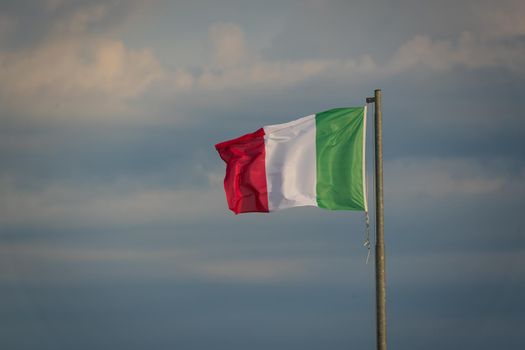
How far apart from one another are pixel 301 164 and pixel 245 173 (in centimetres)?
224

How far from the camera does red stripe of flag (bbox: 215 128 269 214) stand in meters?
27.5

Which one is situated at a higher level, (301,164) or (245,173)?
(301,164)

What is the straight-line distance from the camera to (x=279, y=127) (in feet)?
90.4

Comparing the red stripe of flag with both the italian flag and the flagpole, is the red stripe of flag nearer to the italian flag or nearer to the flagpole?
the italian flag

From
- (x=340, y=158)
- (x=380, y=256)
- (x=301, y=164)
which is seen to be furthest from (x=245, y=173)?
(x=380, y=256)

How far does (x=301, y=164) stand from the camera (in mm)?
26922

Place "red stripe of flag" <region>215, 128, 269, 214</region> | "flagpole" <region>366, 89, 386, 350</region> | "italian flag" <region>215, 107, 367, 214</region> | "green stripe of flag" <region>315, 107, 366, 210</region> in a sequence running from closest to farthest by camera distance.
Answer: "flagpole" <region>366, 89, 386, 350</region> < "green stripe of flag" <region>315, 107, 366, 210</region> < "italian flag" <region>215, 107, 367, 214</region> < "red stripe of flag" <region>215, 128, 269, 214</region>

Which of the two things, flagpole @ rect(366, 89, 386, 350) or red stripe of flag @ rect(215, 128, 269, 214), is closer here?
flagpole @ rect(366, 89, 386, 350)

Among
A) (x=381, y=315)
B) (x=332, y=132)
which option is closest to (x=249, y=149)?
(x=332, y=132)

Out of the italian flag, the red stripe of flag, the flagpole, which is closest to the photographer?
the flagpole

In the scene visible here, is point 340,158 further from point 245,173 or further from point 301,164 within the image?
point 245,173

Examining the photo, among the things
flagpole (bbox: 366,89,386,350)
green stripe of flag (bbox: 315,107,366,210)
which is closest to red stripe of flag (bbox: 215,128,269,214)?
green stripe of flag (bbox: 315,107,366,210)

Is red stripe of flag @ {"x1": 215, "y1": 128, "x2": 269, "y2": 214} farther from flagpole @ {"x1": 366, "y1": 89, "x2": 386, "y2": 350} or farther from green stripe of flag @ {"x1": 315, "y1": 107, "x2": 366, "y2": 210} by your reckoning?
flagpole @ {"x1": 366, "y1": 89, "x2": 386, "y2": 350}

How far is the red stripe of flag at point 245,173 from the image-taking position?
27.5m
